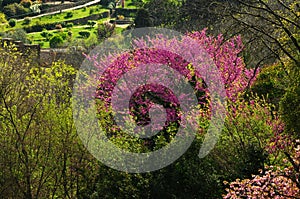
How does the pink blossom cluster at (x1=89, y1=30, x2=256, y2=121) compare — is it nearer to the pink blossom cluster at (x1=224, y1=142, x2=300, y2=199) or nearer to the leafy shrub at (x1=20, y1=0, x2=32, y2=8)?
the pink blossom cluster at (x1=224, y1=142, x2=300, y2=199)

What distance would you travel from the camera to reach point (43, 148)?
12305 mm

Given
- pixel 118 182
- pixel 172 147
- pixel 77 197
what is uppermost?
pixel 172 147

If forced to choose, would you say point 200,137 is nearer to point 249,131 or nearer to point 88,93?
point 249,131

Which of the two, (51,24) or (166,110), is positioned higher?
(166,110)

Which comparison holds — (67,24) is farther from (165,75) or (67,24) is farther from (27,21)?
(165,75)

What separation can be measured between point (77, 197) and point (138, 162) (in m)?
2.05

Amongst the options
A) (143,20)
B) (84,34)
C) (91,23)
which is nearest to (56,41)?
(84,34)

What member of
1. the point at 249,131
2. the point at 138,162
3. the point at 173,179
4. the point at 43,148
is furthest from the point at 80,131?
the point at 249,131

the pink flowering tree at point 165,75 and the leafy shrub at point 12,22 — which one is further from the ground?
the pink flowering tree at point 165,75

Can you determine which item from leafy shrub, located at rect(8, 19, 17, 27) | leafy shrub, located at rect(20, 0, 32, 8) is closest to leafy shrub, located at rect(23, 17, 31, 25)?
leafy shrub, located at rect(8, 19, 17, 27)

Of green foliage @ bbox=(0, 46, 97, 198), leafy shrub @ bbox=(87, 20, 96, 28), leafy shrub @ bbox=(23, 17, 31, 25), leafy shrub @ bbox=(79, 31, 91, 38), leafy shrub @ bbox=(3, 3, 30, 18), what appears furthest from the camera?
leafy shrub @ bbox=(3, 3, 30, 18)

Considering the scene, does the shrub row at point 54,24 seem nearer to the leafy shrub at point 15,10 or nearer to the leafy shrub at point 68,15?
the leafy shrub at point 68,15

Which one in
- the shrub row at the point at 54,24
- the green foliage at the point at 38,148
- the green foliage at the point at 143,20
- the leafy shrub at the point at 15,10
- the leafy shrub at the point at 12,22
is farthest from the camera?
the leafy shrub at the point at 15,10

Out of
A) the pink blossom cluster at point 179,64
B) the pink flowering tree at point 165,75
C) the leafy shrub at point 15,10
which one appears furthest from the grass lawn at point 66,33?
the pink flowering tree at point 165,75
